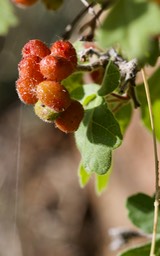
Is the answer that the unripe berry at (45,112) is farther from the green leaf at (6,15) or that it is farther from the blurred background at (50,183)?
the blurred background at (50,183)

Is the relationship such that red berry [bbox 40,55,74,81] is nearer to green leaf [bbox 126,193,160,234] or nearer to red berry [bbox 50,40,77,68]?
red berry [bbox 50,40,77,68]

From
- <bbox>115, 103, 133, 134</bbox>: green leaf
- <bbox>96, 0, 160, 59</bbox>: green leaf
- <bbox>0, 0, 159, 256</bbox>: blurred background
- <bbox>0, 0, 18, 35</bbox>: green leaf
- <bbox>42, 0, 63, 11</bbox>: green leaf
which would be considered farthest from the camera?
<bbox>0, 0, 159, 256</bbox>: blurred background

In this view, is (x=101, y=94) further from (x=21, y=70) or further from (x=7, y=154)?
(x=7, y=154)

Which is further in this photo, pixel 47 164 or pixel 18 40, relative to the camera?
pixel 47 164

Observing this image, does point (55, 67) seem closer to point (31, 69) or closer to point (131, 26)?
point (31, 69)

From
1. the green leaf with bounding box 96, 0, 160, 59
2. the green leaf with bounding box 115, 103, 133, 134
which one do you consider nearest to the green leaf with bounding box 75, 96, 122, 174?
the green leaf with bounding box 115, 103, 133, 134

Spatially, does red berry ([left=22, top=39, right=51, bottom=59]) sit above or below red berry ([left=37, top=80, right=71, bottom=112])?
above

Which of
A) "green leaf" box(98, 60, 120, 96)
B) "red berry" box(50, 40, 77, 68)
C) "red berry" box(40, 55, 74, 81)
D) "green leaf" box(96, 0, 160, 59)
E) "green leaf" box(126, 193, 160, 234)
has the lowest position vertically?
"green leaf" box(126, 193, 160, 234)

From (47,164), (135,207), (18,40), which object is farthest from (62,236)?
(135,207)
